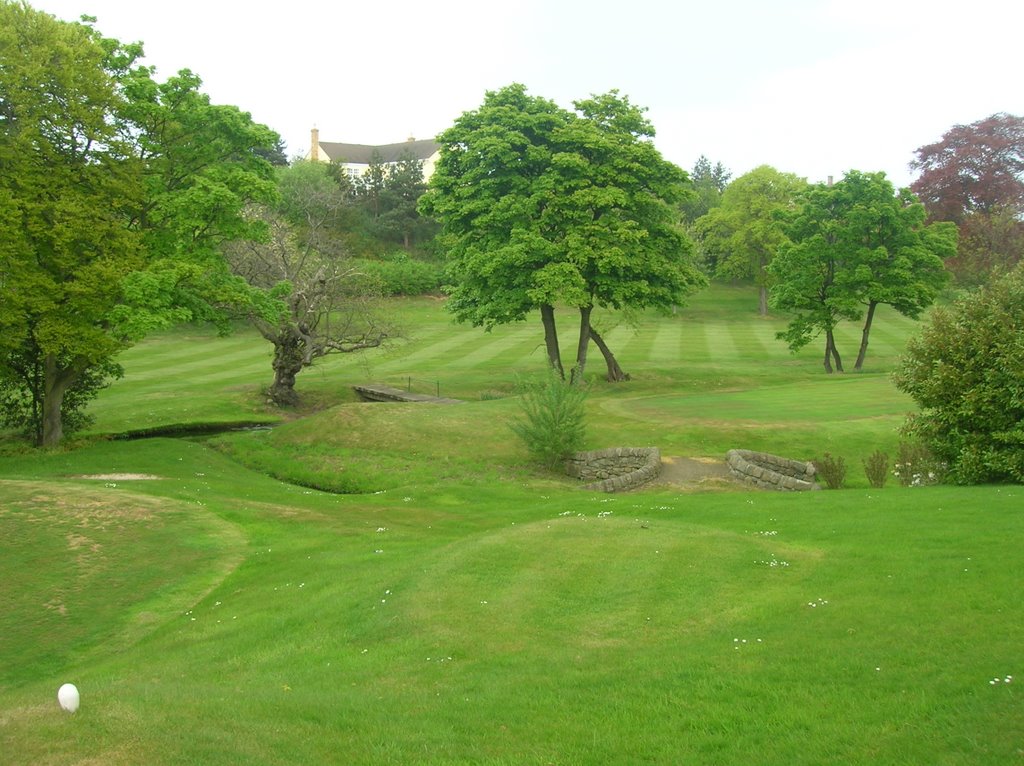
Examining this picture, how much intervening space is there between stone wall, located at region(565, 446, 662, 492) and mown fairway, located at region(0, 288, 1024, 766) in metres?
1.45

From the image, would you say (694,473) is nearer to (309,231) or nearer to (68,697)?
(68,697)

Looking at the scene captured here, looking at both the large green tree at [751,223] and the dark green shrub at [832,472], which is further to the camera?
the large green tree at [751,223]

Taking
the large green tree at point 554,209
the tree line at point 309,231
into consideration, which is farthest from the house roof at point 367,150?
the large green tree at point 554,209

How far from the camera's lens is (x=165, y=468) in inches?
1098

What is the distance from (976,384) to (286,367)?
98.2 ft

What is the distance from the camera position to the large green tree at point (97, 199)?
2669 cm

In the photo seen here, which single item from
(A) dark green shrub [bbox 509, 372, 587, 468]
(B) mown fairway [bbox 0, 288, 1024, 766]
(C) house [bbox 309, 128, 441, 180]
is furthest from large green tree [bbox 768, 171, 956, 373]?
(C) house [bbox 309, 128, 441, 180]

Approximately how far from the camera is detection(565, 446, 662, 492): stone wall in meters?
26.0

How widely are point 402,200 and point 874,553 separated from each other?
78.5 m

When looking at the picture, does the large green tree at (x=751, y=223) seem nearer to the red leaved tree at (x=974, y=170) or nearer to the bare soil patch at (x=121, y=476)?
the red leaved tree at (x=974, y=170)

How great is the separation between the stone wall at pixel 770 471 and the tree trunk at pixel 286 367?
21690mm

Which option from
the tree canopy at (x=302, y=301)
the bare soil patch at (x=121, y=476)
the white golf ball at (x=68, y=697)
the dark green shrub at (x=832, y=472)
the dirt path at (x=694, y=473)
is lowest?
the dirt path at (x=694, y=473)

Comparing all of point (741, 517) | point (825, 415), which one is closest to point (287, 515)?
point (741, 517)

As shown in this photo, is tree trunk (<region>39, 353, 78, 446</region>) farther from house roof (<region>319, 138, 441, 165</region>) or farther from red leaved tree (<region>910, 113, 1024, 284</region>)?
house roof (<region>319, 138, 441, 165</region>)
